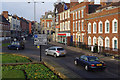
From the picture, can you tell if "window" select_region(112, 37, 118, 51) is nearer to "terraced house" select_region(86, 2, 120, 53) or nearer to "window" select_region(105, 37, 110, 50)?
"terraced house" select_region(86, 2, 120, 53)

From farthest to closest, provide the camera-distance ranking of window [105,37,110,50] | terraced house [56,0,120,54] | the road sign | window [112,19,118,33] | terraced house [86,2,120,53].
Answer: window [105,37,110,50] < terraced house [56,0,120,54] < window [112,19,118,33] < terraced house [86,2,120,53] < the road sign

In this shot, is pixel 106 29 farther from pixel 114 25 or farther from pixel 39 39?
pixel 39 39

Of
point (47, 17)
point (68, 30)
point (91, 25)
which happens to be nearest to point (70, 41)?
point (68, 30)

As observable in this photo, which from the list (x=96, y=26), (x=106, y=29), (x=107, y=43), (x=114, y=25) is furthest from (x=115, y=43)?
(x=96, y=26)

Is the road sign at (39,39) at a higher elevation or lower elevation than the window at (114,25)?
lower

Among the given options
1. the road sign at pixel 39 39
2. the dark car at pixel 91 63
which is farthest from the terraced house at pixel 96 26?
the road sign at pixel 39 39

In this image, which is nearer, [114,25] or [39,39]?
[39,39]

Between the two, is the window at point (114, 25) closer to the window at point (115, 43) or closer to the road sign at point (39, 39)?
the window at point (115, 43)

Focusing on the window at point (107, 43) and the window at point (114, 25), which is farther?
the window at point (107, 43)

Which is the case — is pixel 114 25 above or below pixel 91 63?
above

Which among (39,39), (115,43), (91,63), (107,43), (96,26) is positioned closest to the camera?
(91,63)

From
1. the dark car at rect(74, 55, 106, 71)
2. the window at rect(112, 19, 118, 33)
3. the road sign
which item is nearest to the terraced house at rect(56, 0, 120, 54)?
the window at rect(112, 19, 118, 33)

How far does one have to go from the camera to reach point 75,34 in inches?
1879

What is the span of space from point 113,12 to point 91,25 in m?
8.71
